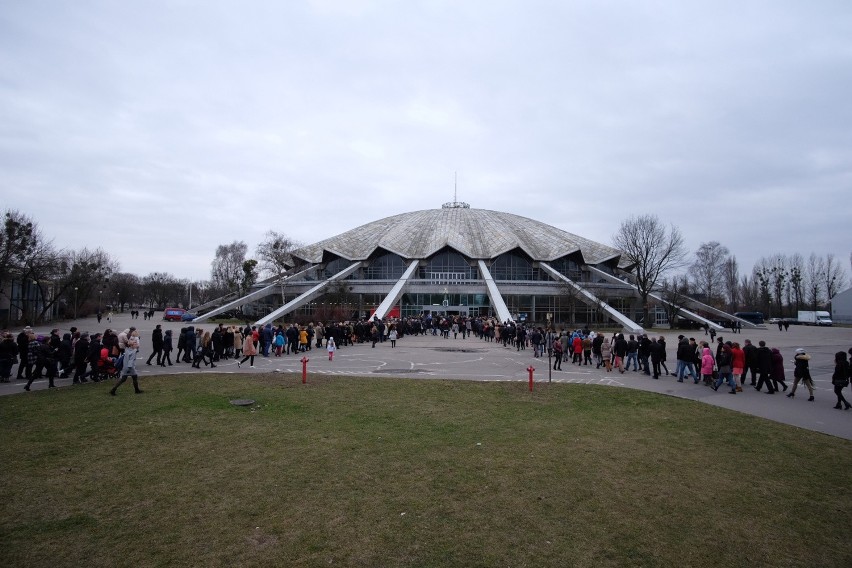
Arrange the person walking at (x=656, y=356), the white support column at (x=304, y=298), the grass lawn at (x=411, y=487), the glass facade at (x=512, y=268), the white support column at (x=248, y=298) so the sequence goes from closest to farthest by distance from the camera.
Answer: the grass lawn at (x=411, y=487) < the person walking at (x=656, y=356) < the white support column at (x=304, y=298) < the white support column at (x=248, y=298) < the glass facade at (x=512, y=268)

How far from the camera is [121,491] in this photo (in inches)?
234

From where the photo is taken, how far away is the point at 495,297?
148 feet

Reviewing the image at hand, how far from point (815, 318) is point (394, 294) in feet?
205

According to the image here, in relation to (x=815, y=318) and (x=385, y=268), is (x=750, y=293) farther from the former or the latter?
(x=385, y=268)

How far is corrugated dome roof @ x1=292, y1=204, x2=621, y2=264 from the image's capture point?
5597 centimetres

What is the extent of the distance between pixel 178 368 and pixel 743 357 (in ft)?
61.0

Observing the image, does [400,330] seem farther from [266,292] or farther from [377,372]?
[266,292]

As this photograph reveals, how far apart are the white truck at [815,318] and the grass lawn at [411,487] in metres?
71.1

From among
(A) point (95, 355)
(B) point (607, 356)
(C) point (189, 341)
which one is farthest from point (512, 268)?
(A) point (95, 355)

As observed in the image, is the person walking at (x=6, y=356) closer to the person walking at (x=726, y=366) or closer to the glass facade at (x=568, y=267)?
the person walking at (x=726, y=366)

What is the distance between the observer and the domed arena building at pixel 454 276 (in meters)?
49.0

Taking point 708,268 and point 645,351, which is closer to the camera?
point 645,351

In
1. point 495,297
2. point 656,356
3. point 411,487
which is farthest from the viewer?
point 495,297

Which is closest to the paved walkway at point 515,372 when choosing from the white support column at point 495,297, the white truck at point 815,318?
the white support column at point 495,297
